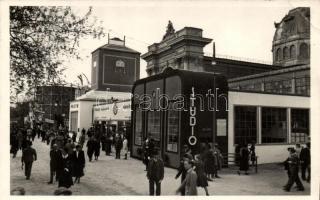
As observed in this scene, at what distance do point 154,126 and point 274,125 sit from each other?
6.40 m

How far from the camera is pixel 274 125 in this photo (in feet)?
57.9

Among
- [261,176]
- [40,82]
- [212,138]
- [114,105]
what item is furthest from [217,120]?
[114,105]

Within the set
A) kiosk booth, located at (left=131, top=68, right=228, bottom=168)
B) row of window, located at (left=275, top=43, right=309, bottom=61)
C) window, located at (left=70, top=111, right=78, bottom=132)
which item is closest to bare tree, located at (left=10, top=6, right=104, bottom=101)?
kiosk booth, located at (left=131, top=68, right=228, bottom=168)

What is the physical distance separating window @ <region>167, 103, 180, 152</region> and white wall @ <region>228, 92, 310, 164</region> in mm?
2968

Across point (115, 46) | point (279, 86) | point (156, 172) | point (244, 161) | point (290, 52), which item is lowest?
point (244, 161)

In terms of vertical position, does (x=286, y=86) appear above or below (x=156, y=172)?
above

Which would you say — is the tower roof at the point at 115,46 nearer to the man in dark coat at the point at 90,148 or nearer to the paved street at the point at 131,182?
the man in dark coat at the point at 90,148

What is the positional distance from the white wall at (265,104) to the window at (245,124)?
0.28m

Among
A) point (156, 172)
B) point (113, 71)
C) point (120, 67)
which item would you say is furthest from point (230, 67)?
point (156, 172)

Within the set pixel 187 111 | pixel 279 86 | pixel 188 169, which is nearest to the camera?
pixel 188 169

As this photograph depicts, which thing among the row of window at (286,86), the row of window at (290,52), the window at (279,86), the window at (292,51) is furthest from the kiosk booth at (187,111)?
the window at (292,51)

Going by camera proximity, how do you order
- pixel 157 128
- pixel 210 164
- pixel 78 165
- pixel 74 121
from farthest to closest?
1. pixel 74 121
2. pixel 157 128
3. pixel 210 164
4. pixel 78 165

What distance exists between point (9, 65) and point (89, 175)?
19.1ft

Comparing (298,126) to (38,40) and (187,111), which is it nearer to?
(187,111)
